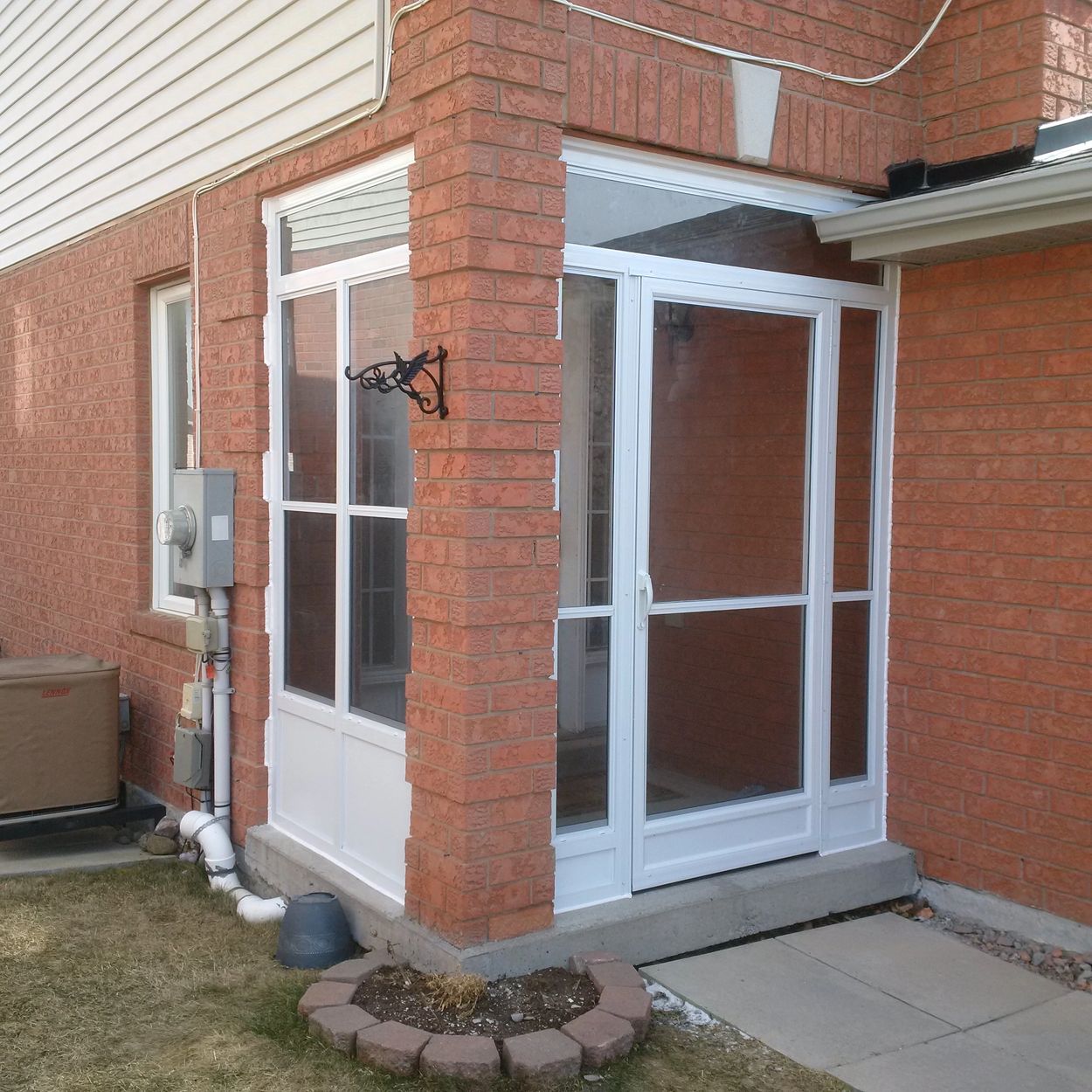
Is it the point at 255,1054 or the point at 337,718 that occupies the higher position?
the point at 337,718

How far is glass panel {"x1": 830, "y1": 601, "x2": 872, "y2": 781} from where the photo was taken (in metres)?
4.90

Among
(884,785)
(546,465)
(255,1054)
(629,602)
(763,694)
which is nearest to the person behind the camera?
(255,1054)

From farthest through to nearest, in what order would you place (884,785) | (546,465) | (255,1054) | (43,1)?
1. (43,1)
2. (884,785)
3. (546,465)
4. (255,1054)

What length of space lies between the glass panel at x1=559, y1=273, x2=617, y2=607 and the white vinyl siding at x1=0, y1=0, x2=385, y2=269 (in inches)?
43.6

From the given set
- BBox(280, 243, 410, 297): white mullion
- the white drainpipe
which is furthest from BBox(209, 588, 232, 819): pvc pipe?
BBox(280, 243, 410, 297): white mullion

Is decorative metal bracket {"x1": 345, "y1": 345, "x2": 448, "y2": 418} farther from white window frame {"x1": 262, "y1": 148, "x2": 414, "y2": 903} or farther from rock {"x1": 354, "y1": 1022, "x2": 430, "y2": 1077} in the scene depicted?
rock {"x1": 354, "y1": 1022, "x2": 430, "y2": 1077}

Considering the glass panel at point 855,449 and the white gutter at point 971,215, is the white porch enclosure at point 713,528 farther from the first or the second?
the white gutter at point 971,215

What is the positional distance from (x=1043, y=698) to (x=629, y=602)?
5.21ft

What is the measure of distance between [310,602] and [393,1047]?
203 cm

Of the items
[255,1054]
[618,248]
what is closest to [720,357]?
[618,248]

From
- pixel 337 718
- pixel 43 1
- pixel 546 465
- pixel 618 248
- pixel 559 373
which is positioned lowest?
pixel 337 718

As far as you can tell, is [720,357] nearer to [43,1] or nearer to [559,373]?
[559,373]

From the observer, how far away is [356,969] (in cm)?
396

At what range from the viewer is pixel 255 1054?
3650 millimetres
